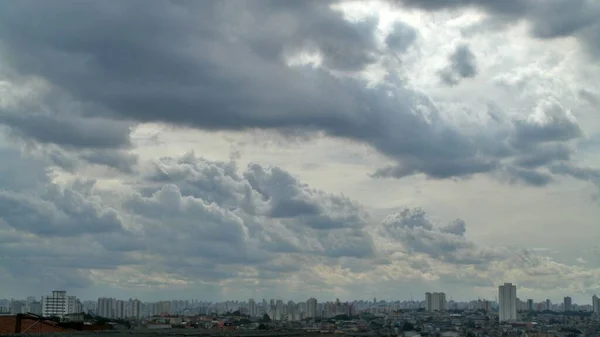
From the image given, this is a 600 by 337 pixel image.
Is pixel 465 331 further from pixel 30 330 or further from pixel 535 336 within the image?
pixel 30 330

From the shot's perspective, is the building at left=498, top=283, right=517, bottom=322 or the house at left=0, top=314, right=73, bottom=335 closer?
the house at left=0, top=314, right=73, bottom=335

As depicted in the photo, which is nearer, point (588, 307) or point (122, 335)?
point (122, 335)

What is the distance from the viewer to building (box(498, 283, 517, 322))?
133375mm

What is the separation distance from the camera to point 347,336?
7919 centimetres

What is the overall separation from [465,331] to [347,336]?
1711 centimetres

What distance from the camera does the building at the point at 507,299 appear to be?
438 ft

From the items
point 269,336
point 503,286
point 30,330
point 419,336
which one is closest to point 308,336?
point 269,336

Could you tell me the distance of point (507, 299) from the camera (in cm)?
13812

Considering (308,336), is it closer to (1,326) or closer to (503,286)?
(1,326)

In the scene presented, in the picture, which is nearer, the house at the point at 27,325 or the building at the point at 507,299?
the house at the point at 27,325

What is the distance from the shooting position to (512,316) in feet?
424

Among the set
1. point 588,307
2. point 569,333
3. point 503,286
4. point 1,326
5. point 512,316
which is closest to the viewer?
point 1,326

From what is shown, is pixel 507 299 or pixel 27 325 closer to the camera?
pixel 27 325

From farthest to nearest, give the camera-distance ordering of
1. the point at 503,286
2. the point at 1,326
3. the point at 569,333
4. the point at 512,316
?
the point at 503,286
the point at 512,316
the point at 569,333
the point at 1,326
